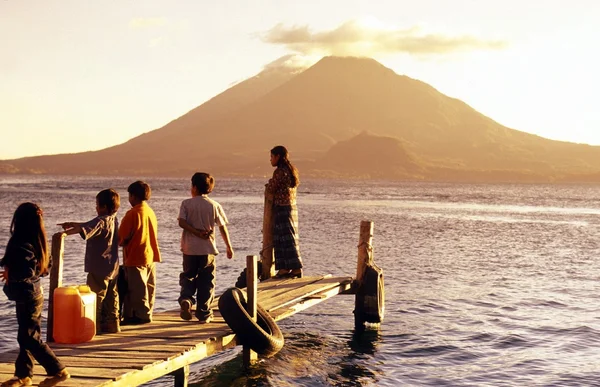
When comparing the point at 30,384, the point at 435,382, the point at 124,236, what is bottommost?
the point at 435,382

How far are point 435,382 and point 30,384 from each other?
286 inches

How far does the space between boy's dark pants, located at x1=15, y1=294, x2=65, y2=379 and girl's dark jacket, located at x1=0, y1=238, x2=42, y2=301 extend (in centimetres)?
12

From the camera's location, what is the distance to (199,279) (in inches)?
411

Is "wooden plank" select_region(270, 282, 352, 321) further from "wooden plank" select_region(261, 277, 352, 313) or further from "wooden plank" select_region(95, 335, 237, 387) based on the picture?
"wooden plank" select_region(95, 335, 237, 387)

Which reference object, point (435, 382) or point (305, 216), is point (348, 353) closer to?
point (435, 382)

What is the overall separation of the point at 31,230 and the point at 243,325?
141 inches

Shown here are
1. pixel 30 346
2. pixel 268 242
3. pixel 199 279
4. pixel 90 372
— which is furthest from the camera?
pixel 268 242

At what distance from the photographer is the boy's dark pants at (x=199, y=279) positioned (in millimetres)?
10398

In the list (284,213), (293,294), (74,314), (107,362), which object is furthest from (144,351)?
(284,213)

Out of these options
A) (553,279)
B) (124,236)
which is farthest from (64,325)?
(553,279)

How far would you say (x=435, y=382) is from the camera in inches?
487

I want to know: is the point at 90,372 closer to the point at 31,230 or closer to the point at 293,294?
the point at 31,230

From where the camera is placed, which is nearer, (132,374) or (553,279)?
(132,374)

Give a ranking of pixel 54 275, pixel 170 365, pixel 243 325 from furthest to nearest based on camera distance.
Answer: pixel 243 325 < pixel 54 275 < pixel 170 365
